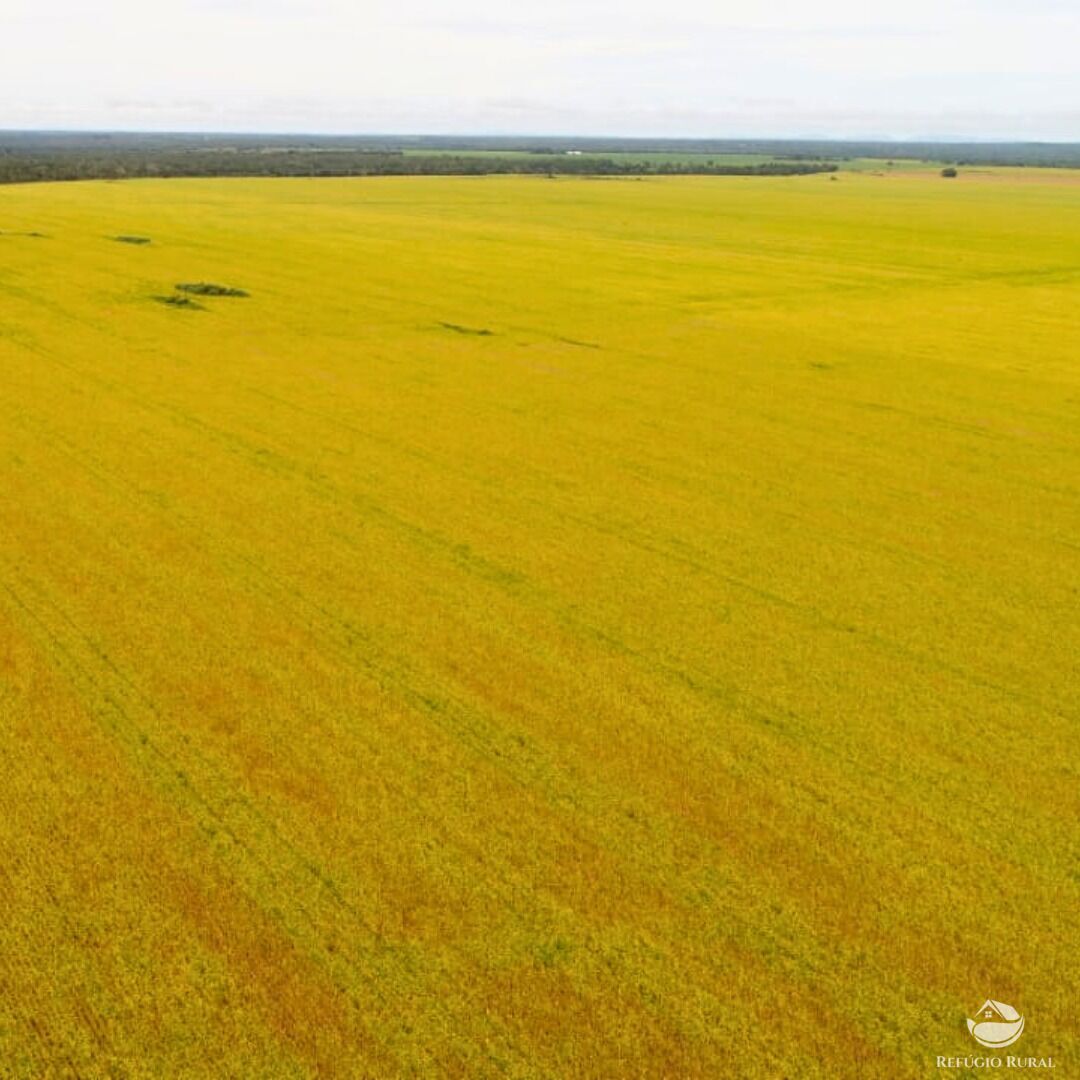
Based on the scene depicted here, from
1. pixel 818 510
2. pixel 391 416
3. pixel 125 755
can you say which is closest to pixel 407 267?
pixel 391 416

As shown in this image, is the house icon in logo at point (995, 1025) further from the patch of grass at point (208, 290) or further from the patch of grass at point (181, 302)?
the patch of grass at point (208, 290)

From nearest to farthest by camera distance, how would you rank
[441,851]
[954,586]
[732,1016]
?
[732,1016] → [441,851] → [954,586]

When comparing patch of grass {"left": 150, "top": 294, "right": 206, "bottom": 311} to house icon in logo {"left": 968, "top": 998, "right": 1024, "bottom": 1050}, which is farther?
patch of grass {"left": 150, "top": 294, "right": 206, "bottom": 311}

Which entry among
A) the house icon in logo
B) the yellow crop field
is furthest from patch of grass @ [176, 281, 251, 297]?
the house icon in logo

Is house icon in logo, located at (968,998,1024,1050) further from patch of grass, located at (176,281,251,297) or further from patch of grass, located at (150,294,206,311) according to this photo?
patch of grass, located at (176,281,251,297)

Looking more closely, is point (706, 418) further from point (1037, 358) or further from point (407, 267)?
point (407, 267)

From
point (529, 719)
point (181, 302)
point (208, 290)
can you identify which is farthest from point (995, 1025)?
point (208, 290)

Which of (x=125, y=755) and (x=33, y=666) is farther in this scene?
(x=33, y=666)
